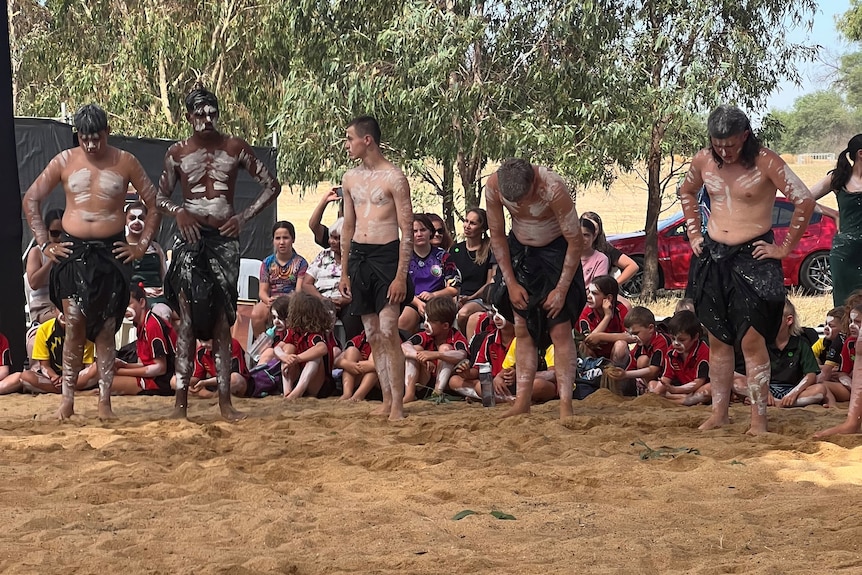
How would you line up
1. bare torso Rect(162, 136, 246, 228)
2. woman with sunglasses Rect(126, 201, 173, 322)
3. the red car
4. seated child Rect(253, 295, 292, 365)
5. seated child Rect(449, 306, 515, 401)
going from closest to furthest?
bare torso Rect(162, 136, 246, 228)
seated child Rect(449, 306, 515, 401)
seated child Rect(253, 295, 292, 365)
woman with sunglasses Rect(126, 201, 173, 322)
the red car

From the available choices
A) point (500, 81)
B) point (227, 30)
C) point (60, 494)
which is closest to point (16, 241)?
point (60, 494)

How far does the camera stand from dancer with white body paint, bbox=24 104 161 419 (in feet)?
24.4

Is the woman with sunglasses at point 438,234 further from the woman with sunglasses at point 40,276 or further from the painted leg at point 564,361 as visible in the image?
the woman with sunglasses at point 40,276

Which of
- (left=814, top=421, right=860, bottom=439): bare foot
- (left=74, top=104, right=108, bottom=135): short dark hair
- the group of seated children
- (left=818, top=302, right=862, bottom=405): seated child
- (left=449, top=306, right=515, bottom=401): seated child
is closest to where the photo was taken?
(left=814, top=421, right=860, bottom=439): bare foot

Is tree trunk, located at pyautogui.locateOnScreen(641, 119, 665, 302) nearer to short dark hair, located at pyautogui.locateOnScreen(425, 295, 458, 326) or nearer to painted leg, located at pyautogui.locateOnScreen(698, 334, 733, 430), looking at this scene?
short dark hair, located at pyautogui.locateOnScreen(425, 295, 458, 326)

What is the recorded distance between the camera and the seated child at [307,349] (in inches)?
350

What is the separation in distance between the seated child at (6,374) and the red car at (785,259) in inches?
338

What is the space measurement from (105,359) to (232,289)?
1.01 metres

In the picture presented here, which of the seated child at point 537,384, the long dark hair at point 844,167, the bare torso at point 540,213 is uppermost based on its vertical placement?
the long dark hair at point 844,167

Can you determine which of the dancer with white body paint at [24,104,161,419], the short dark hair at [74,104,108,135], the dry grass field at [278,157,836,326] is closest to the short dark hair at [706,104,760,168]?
the dancer with white body paint at [24,104,161,419]

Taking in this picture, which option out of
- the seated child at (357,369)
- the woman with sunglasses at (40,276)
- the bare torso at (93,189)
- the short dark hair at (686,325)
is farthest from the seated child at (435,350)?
the woman with sunglasses at (40,276)

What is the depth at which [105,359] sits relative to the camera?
7.72m

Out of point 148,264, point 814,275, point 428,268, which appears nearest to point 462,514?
point 428,268

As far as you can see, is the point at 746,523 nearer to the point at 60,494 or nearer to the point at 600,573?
the point at 600,573
